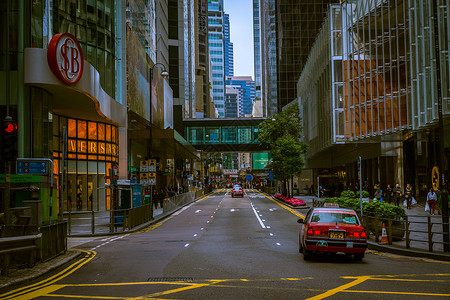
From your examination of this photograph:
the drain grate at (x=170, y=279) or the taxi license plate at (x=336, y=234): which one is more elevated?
the taxi license plate at (x=336, y=234)

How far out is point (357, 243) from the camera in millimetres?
13469

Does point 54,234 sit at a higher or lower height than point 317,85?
lower

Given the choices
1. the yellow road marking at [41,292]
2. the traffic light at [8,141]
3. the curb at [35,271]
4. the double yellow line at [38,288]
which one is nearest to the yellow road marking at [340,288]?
the yellow road marking at [41,292]

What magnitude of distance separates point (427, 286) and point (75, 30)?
1250 inches

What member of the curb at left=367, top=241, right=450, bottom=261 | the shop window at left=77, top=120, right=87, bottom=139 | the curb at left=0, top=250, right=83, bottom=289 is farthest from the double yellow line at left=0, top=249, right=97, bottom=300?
the shop window at left=77, top=120, right=87, bottom=139

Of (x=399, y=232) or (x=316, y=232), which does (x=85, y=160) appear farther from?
(x=316, y=232)

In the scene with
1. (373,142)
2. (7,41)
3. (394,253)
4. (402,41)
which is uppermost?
(402,41)

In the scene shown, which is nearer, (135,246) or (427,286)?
(427,286)

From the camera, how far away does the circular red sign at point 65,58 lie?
26172mm

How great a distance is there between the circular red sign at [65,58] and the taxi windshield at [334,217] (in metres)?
17.3

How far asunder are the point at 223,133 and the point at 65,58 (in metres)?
73.4

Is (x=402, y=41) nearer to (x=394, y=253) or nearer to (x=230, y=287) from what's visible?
(x=394, y=253)

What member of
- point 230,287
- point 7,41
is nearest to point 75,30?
point 7,41

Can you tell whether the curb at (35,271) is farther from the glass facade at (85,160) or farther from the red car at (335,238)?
the glass facade at (85,160)
